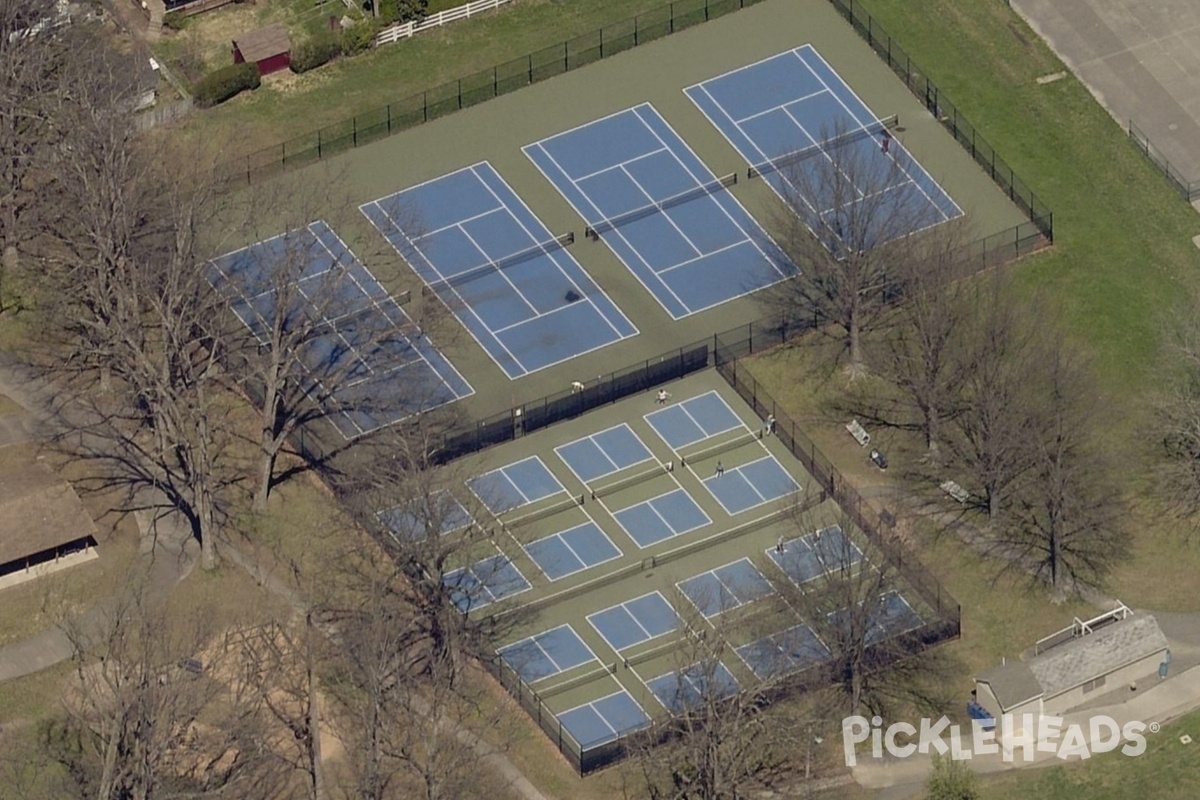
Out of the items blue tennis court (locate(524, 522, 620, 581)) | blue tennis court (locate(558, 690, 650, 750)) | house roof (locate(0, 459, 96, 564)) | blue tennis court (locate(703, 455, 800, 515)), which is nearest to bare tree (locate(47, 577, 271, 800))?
house roof (locate(0, 459, 96, 564))

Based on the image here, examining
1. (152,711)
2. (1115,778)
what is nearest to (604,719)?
(152,711)

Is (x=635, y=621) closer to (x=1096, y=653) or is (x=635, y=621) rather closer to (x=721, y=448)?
(x=721, y=448)

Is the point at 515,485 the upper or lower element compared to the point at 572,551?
upper

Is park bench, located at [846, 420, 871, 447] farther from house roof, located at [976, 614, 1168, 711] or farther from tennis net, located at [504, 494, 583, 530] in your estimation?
house roof, located at [976, 614, 1168, 711]

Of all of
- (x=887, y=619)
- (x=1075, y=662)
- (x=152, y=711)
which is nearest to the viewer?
(x=152, y=711)

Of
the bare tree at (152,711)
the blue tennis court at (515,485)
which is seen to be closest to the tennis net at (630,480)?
the blue tennis court at (515,485)

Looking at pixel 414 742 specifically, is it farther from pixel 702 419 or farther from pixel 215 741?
pixel 702 419
